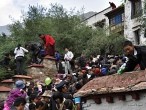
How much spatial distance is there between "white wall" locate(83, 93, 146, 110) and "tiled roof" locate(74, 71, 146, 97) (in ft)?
0.59

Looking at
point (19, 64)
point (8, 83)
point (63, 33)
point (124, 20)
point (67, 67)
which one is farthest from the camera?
point (124, 20)

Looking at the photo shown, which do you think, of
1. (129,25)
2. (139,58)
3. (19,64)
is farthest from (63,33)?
(139,58)

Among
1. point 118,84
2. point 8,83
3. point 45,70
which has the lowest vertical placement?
point 118,84

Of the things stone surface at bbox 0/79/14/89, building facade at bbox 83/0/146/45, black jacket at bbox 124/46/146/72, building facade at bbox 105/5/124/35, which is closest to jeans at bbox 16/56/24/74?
stone surface at bbox 0/79/14/89

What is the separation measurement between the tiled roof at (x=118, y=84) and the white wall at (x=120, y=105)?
0.18m

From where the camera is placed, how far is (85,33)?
36.1 m

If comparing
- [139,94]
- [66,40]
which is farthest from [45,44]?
[139,94]

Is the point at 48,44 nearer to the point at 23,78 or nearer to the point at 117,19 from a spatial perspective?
the point at 23,78

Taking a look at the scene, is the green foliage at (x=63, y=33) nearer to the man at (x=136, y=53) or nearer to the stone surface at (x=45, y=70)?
the stone surface at (x=45, y=70)

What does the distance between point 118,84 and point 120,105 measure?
35cm

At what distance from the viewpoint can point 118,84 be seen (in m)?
7.75

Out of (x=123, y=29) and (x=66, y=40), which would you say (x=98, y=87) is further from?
(x=123, y=29)

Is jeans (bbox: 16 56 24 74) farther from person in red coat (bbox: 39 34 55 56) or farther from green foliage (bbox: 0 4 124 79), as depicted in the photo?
green foliage (bbox: 0 4 124 79)

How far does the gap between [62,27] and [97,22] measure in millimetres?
11645
